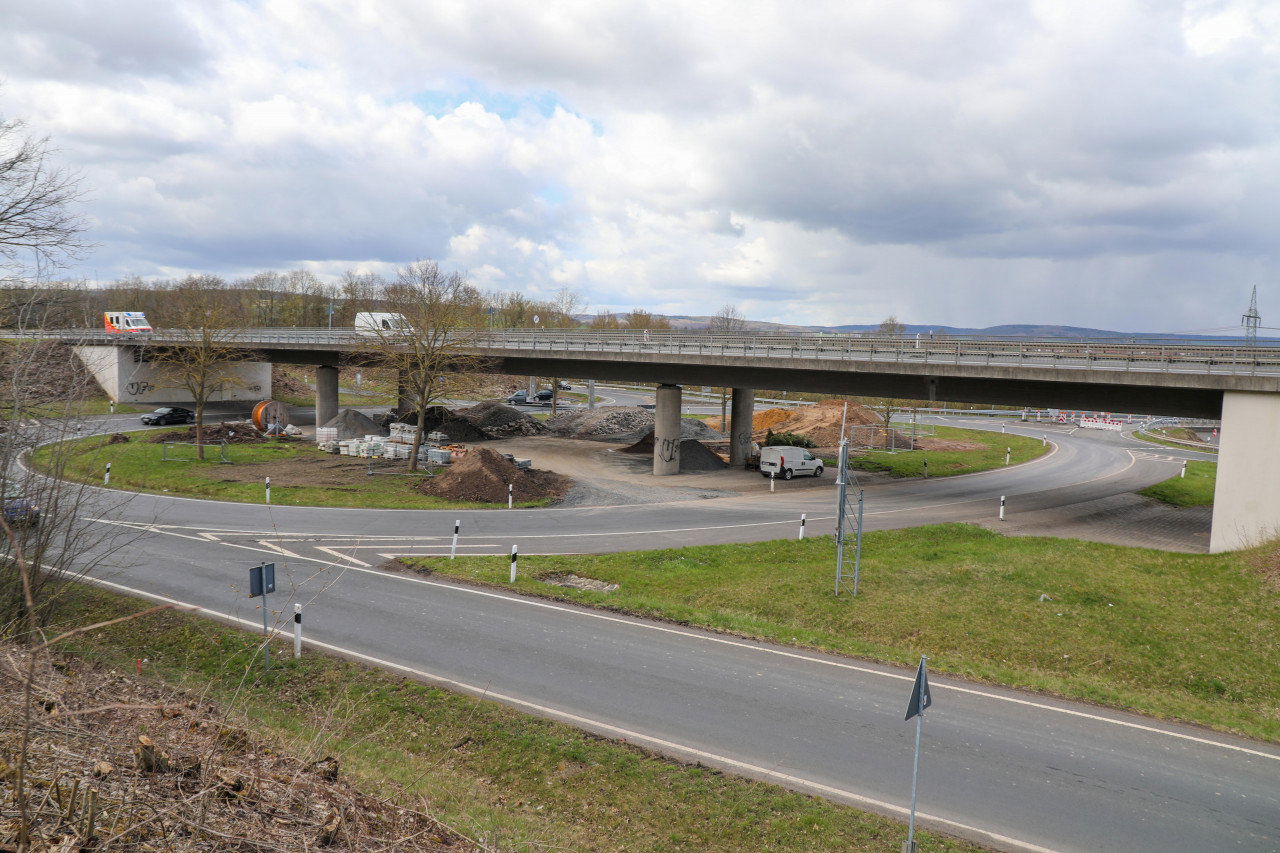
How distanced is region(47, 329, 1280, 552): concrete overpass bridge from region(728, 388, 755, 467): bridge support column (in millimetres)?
89

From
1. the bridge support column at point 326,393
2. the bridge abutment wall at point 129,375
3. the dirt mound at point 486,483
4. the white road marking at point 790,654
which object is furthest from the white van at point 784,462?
the bridge abutment wall at point 129,375

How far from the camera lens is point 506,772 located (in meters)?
9.73

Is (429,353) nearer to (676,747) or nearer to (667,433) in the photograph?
(667,433)

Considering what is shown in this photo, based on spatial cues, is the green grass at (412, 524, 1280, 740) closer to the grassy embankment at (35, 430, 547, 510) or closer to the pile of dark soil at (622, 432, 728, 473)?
the grassy embankment at (35, 430, 547, 510)

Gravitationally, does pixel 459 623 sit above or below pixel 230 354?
below

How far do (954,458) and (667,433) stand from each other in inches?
752

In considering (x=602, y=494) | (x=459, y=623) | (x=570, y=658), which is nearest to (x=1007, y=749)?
(x=570, y=658)

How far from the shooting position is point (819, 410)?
60.1 m

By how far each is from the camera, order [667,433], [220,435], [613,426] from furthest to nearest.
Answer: [613,426], [220,435], [667,433]

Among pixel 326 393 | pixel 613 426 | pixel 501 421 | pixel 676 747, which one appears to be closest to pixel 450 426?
pixel 501 421

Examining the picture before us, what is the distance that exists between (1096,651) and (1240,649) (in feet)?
9.31

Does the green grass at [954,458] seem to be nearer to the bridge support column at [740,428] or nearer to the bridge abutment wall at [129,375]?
the bridge support column at [740,428]

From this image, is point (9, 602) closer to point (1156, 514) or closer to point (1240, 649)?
point (1240, 649)

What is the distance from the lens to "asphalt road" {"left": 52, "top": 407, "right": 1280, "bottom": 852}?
30.2ft
